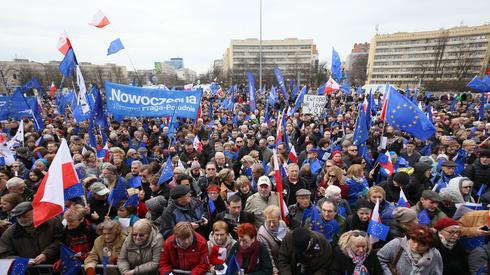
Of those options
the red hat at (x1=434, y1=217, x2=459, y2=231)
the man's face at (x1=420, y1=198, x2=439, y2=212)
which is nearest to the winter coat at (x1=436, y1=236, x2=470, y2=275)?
the red hat at (x1=434, y1=217, x2=459, y2=231)

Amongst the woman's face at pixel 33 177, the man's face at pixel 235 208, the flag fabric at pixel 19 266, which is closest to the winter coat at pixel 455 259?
the man's face at pixel 235 208

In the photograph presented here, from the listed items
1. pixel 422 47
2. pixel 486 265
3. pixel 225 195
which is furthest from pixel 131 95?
pixel 422 47

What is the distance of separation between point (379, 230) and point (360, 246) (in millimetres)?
503

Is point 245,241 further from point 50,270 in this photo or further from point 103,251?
point 50,270

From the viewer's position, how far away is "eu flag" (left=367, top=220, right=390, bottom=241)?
10.6ft

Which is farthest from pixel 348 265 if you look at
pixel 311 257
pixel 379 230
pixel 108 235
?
pixel 108 235

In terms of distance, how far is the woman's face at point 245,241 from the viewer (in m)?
3.04

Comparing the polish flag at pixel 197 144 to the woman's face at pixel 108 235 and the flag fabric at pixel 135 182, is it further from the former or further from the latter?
the woman's face at pixel 108 235

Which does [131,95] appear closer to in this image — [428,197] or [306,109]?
[428,197]

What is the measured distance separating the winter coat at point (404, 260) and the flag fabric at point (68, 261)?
3.62 meters

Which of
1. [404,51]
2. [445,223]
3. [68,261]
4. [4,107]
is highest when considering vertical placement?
[404,51]

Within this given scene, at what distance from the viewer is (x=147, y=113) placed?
7219 millimetres

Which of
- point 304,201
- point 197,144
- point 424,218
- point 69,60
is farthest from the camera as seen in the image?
point 69,60

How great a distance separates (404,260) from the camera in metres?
2.98
